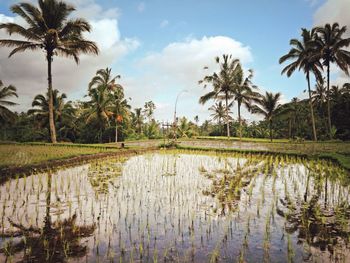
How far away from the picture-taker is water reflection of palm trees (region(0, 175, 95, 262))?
3.25 metres

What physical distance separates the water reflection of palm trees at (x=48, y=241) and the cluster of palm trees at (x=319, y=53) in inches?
955

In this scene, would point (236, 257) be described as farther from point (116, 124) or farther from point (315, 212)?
point (116, 124)

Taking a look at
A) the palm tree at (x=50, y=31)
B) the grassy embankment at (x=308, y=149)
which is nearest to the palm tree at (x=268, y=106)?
the grassy embankment at (x=308, y=149)

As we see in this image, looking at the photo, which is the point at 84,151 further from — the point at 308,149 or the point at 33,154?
the point at 308,149

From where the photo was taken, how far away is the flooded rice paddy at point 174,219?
11.1 feet

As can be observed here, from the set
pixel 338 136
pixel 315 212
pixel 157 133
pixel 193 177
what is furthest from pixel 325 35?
pixel 315 212

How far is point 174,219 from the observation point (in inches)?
183

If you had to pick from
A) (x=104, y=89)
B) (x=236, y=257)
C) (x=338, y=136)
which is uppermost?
(x=104, y=89)

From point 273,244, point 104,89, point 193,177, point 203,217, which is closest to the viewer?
point 273,244

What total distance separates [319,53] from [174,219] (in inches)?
957

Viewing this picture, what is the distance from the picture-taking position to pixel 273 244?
3.68 meters

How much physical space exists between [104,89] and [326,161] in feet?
61.4

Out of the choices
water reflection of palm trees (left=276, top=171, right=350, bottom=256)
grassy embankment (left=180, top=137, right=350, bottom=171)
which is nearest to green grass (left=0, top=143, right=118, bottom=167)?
grassy embankment (left=180, top=137, right=350, bottom=171)

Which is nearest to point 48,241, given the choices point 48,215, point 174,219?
point 48,215
